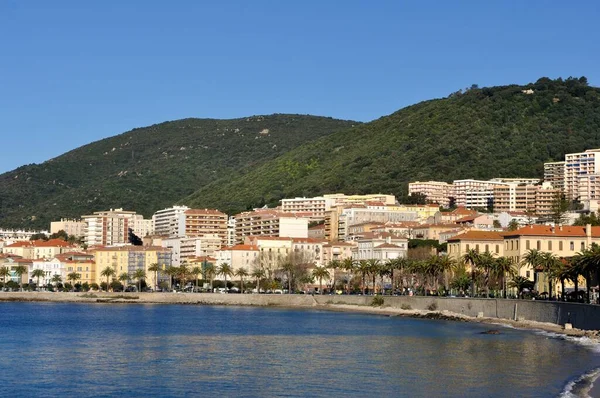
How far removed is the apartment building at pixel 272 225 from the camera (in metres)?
170

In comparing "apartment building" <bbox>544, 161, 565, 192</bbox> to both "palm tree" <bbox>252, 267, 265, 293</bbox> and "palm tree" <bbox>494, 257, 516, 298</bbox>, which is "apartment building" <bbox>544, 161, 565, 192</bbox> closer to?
"palm tree" <bbox>252, 267, 265, 293</bbox>

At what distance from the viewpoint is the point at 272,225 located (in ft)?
565

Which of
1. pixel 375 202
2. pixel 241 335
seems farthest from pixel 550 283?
pixel 375 202

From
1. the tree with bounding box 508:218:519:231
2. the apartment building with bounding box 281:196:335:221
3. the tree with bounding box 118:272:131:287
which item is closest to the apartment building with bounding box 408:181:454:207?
the apartment building with bounding box 281:196:335:221

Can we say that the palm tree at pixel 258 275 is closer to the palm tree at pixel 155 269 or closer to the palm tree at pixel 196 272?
the palm tree at pixel 196 272

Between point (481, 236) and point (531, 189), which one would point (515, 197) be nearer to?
point (531, 189)

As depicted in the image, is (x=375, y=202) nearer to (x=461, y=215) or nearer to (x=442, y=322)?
(x=461, y=215)

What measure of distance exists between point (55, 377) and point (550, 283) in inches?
1677

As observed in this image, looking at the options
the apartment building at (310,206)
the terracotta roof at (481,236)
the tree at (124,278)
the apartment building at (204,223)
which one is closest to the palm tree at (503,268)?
the terracotta roof at (481,236)

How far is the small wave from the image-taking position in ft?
125

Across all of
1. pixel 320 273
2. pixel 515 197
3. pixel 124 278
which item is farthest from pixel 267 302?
pixel 515 197

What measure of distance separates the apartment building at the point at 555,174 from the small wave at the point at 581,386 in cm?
13599

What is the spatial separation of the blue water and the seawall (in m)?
2.50

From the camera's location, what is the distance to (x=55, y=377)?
4581 cm
